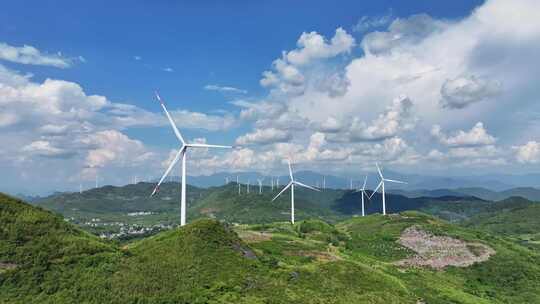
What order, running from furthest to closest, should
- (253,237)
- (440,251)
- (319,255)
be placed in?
(440,251)
(253,237)
(319,255)

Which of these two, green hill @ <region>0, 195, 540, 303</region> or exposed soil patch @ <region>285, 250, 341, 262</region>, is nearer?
green hill @ <region>0, 195, 540, 303</region>

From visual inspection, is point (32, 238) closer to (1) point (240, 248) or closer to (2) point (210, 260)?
(2) point (210, 260)

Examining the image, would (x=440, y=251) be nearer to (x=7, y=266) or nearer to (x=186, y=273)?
(x=186, y=273)

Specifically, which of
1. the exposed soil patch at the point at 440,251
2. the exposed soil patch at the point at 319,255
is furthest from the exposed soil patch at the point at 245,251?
the exposed soil patch at the point at 440,251

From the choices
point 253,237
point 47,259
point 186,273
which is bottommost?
point 253,237

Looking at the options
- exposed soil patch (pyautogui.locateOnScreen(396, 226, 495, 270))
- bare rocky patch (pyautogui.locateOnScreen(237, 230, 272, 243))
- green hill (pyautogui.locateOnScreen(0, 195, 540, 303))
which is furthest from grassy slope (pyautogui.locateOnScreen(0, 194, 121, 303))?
exposed soil patch (pyautogui.locateOnScreen(396, 226, 495, 270))

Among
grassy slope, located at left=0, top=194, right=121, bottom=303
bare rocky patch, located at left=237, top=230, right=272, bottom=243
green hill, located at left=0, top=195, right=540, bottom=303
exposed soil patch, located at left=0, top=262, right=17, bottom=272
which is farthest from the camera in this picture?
bare rocky patch, located at left=237, top=230, right=272, bottom=243

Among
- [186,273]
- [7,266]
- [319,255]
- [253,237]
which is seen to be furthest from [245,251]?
[253,237]

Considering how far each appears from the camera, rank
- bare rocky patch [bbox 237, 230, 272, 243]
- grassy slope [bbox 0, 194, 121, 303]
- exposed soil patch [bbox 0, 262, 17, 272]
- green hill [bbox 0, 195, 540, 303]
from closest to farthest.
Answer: grassy slope [bbox 0, 194, 121, 303], exposed soil patch [bbox 0, 262, 17, 272], green hill [bbox 0, 195, 540, 303], bare rocky patch [bbox 237, 230, 272, 243]

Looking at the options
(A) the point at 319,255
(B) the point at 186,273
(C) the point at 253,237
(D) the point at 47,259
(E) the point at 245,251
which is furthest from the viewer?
(C) the point at 253,237

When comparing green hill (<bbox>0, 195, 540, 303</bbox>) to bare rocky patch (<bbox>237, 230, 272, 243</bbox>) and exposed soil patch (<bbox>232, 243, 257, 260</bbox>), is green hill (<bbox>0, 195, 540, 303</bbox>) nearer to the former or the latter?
exposed soil patch (<bbox>232, 243, 257, 260</bbox>)
